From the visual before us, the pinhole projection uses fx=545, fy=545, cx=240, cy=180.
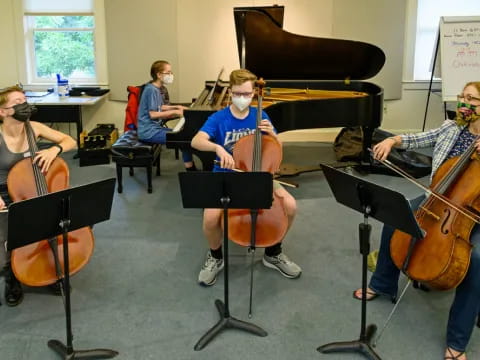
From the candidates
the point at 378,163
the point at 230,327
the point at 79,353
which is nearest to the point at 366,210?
the point at 230,327

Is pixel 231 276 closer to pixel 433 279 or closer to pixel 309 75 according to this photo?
pixel 433 279

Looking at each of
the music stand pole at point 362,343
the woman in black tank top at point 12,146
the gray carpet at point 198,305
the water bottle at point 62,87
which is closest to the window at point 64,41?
the water bottle at point 62,87

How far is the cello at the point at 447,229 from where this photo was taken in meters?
2.33

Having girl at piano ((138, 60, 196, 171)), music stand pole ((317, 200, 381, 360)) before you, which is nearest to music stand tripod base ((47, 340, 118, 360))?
music stand pole ((317, 200, 381, 360))

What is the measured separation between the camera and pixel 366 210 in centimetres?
233

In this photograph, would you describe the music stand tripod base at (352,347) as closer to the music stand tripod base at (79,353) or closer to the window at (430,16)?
the music stand tripod base at (79,353)

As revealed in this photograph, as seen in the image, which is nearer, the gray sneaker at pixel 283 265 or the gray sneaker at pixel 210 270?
the gray sneaker at pixel 210 270

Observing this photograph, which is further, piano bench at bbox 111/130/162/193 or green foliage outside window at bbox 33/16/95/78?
green foliage outside window at bbox 33/16/95/78

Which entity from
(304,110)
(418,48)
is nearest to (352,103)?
(304,110)

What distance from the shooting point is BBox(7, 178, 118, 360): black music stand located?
2135 mm

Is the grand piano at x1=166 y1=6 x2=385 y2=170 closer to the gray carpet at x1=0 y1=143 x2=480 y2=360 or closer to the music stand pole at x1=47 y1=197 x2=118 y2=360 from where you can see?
the gray carpet at x1=0 y1=143 x2=480 y2=360

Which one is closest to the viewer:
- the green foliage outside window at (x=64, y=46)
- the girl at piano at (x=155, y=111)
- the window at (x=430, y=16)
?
the girl at piano at (x=155, y=111)

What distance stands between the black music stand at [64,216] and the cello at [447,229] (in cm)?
140

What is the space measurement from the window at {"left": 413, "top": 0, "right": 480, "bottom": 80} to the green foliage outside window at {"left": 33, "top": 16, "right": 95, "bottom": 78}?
401 cm
